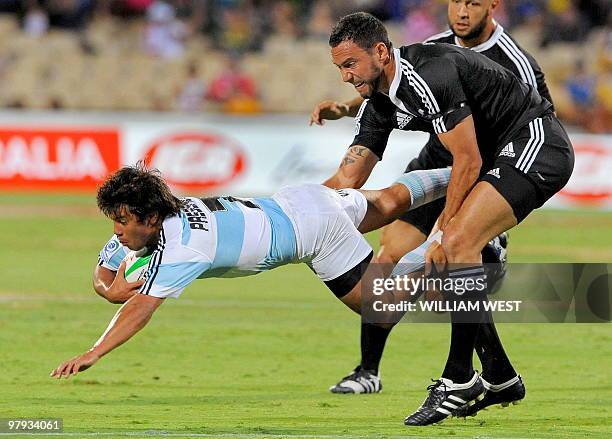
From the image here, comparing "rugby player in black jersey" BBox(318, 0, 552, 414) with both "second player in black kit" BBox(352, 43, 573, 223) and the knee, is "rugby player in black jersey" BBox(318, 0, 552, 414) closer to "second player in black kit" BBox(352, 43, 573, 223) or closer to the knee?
"second player in black kit" BBox(352, 43, 573, 223)

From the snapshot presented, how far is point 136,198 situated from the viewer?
23.4 ft

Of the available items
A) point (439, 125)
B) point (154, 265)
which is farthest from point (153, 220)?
point (439, 125)

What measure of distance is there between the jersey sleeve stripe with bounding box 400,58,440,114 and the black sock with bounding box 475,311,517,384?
157cm

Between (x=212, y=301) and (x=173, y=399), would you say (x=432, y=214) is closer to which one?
(x=173, y=399)

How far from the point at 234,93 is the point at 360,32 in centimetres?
1814

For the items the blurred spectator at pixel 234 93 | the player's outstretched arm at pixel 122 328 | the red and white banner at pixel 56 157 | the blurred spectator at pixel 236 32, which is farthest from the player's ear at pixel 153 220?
the blurred spectator at pixel 236 32

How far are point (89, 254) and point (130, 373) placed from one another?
8.04 m

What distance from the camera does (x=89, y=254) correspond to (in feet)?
56.6

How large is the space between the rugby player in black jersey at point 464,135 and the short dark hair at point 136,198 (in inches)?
52.2

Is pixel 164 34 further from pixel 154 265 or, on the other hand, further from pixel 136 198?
pixel 154 265

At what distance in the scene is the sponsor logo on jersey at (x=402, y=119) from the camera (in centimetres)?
787

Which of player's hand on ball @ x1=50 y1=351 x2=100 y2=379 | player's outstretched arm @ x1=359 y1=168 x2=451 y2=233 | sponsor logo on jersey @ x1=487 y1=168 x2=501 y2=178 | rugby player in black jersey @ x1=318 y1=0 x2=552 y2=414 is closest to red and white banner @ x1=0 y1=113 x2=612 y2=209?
rugby player in black jersey @ x1=318 y1=0 x2=552 y2=414

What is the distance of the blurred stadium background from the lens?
329 inches

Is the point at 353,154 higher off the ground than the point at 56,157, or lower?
higher
